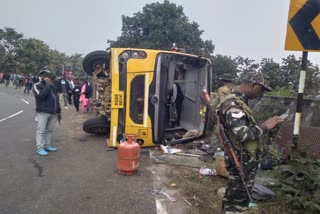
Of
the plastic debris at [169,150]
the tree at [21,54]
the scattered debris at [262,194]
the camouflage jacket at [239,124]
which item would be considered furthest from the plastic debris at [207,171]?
the tree at [21,54]

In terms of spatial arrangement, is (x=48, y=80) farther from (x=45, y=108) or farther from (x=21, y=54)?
(x=21, y=54)

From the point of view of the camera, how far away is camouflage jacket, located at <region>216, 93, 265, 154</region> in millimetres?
2861

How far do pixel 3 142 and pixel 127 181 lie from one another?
149 inches

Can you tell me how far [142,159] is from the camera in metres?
6.42

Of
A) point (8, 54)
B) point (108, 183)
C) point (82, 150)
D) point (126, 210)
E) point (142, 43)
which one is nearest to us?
point (126, 210)

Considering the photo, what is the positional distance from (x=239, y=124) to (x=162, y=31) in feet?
81.8

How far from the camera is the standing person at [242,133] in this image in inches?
114

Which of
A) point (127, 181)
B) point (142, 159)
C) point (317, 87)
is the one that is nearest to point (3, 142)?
point (142, 159)

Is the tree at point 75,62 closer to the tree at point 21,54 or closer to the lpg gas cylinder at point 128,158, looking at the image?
the tree at point 21,54

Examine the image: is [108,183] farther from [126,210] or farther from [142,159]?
[142,159]

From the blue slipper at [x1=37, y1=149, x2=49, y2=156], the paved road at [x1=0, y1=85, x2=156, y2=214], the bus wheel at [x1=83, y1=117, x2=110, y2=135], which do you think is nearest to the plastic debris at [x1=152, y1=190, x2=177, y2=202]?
the paved road at [x1=0, y1=85, x2=156, y2=214]

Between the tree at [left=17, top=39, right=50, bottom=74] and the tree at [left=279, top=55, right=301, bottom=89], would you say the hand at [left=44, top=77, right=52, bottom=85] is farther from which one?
the tree at [left=17, top=39, right=50, bottom=74]

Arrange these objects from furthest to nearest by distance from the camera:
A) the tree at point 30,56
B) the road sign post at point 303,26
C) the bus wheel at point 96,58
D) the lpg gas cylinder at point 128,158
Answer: the tree at point 30,56 → the bus wheel at point 96,58 → the lpg gas cylinder at point 128,158 → the road sign post at point 303,26

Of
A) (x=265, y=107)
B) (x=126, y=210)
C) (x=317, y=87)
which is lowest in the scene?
(x=126, y=210)
